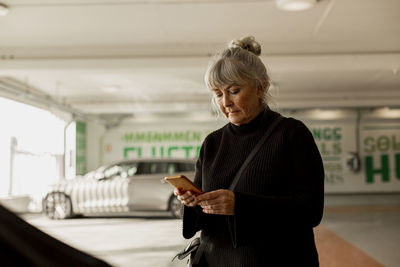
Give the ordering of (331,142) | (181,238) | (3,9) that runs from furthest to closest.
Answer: (331,142), (181,238), (3,9)

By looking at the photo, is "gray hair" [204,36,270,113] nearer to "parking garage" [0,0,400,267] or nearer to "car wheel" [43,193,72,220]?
"parking garage" [0,0,400,267]

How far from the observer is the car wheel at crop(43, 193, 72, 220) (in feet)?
29.9

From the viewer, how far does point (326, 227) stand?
24.7ft

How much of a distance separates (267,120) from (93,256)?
42.0 inches

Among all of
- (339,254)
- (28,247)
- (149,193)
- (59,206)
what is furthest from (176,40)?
(28,247)

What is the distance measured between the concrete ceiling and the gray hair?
3999mm

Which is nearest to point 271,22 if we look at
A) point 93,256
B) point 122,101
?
point 93,256

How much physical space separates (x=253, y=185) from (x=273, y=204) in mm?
95

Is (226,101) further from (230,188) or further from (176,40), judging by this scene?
(176,40)

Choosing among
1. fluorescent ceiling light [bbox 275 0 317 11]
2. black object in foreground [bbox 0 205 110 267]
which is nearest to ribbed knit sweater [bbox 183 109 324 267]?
black object in foreground [bbox 0 205 110 267]

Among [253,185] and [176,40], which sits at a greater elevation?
[176,40]

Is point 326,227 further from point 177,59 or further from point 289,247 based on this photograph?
point 289,247

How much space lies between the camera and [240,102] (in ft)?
4.40

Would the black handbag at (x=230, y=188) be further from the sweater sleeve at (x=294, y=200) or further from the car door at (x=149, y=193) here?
the car door at (x=149, y=193)
